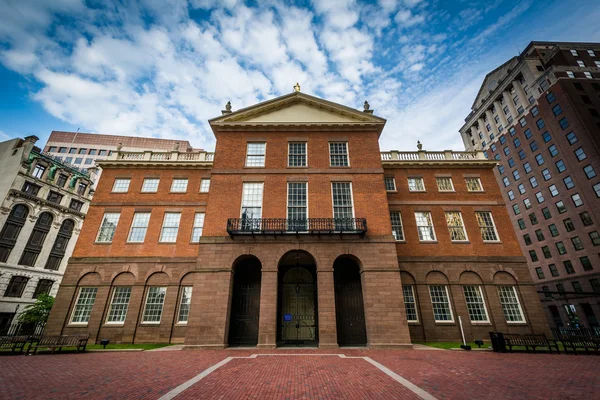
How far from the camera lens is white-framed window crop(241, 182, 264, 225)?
1630 centimetres

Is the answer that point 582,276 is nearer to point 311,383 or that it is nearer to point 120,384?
point 311,383

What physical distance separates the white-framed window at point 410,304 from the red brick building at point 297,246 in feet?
0.33

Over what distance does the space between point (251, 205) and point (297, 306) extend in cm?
755

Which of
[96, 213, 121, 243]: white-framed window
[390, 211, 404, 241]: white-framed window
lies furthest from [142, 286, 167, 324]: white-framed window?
[390, 211, 404, 241]: white-framed window

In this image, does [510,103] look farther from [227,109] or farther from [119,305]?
[119,305]

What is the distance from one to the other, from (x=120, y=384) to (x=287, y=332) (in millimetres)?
11102

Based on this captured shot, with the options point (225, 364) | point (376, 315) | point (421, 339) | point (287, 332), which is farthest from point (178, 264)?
point (421, 339)

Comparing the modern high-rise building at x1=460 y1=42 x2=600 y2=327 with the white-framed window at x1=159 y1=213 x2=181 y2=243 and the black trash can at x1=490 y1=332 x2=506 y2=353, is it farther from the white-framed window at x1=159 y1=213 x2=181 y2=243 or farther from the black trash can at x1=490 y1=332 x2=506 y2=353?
the white-framed window at x1=159 y1=213 x2=181 y2=243

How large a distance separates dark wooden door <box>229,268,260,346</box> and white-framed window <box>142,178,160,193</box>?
445 inches

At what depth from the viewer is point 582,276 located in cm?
3531

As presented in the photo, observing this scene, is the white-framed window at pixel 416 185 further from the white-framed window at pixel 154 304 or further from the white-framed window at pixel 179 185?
the white-framed window at pixel 154 304

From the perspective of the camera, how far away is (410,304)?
18.1 metres

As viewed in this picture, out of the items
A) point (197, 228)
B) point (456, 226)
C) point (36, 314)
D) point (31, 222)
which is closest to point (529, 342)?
point (456, 226)

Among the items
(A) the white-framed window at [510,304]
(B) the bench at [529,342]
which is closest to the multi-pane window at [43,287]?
(B) the bench at [529,342]
